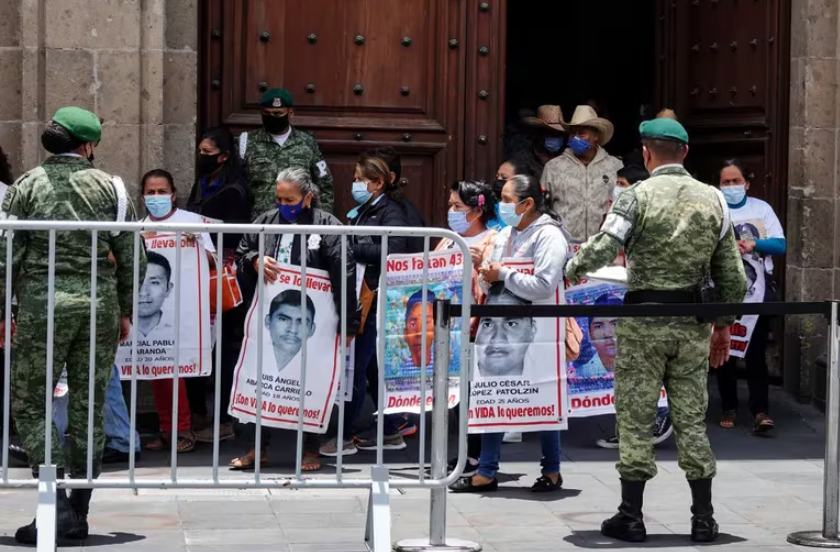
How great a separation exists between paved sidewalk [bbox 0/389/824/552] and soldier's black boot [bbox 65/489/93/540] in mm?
69

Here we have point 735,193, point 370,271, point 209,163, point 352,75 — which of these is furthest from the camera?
point 352,75

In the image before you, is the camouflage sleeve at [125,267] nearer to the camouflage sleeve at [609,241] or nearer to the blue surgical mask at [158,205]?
the camouflage sleeve at [609,241]

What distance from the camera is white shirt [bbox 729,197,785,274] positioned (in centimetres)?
1006

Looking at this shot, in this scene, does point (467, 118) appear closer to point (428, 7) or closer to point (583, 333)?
point (428, 7)

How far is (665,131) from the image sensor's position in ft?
24.0

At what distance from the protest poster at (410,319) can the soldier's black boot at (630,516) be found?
3.17 feet

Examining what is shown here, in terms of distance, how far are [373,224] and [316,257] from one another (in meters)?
1.03

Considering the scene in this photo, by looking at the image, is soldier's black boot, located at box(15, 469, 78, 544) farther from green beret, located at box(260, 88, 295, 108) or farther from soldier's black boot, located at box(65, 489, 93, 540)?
green beret, located at box(260, 88, 295, 108)

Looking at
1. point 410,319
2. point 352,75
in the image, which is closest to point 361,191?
point 352,75

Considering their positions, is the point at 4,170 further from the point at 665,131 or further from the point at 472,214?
the point at 665,131

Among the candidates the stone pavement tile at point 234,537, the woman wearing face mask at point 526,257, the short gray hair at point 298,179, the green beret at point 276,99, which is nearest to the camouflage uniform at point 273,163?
→ the green beret at point 276,99

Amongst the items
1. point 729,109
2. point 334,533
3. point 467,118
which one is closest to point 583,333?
point 334,533

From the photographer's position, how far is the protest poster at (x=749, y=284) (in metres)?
10.0

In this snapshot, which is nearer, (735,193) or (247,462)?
(247,462)
